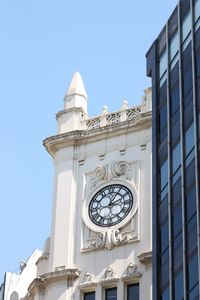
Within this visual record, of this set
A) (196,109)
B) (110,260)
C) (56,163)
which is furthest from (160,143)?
(56,163)

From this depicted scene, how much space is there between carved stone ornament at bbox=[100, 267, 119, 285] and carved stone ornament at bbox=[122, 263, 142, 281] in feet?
1.58

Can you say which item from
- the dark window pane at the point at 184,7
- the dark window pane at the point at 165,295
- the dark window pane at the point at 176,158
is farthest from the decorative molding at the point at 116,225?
the dark window pane at the point at 165,295

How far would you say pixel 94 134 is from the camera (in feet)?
192

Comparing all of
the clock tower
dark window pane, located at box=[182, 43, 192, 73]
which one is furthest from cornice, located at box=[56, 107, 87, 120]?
dark window pane, located at box=[182, 43, 192, 73]

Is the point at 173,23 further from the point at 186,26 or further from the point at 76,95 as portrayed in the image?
the point at 76,95

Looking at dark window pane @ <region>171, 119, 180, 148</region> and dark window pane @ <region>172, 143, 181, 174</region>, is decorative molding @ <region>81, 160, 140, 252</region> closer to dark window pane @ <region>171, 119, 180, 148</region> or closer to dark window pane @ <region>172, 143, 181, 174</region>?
dark window pane @ <region>171, 119, 180, 148</region>

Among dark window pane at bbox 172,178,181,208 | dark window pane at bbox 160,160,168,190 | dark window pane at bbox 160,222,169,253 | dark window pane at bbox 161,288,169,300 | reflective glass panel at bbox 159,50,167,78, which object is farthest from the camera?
reflective glass panel at bbox 159,50,167,78

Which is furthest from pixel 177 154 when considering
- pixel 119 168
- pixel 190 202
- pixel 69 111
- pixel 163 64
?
pixel 69 111

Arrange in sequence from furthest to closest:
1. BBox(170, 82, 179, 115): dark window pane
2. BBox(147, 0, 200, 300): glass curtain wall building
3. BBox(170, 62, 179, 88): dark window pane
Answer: BBox(170, 62, 179, 88): dark window pane < BBox(170, 82, 179, 115): dark window pane < BBox(147, 0, 200, 300): glass curtain wall building

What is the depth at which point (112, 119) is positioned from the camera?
5906cm

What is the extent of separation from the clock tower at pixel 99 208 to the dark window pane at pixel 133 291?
0.05 meters

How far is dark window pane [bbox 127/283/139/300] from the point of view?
5297 cm

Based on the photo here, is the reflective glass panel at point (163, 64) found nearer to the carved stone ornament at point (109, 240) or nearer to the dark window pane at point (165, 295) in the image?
the carved stone ornament at point (109, 240)

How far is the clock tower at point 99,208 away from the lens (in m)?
53.6
